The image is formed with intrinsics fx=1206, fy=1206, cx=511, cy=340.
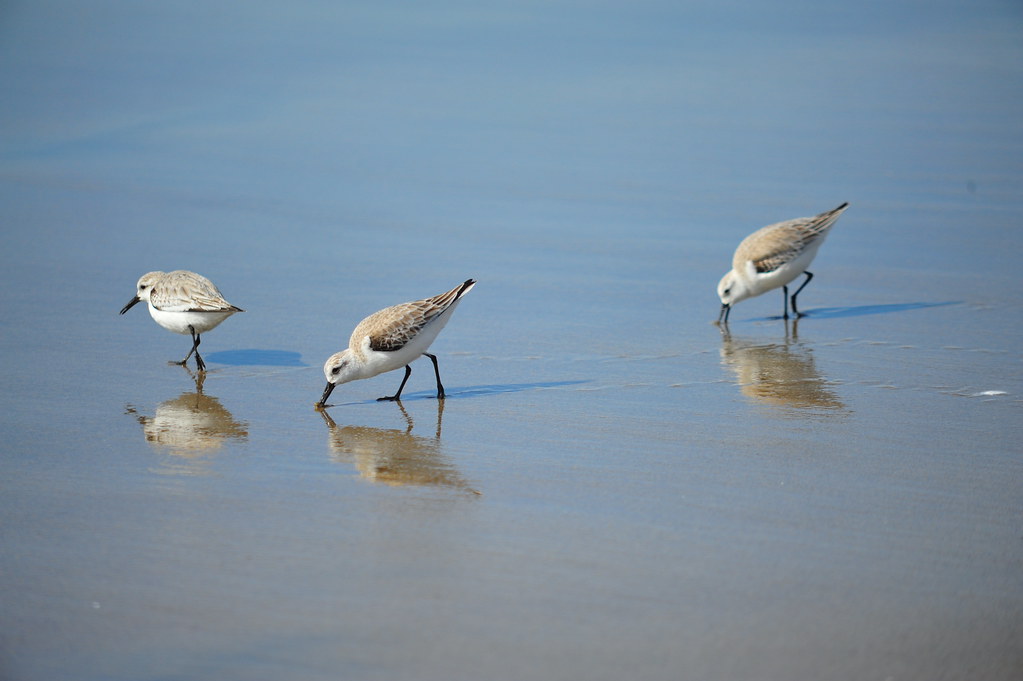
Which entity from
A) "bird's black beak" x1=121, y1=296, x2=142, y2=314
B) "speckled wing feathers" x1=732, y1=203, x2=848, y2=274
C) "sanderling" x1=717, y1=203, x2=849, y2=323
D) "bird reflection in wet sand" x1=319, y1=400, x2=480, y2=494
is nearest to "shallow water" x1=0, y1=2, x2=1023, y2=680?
"bird reflection in wet sand" x1=319, y1=400, x2=480, y2=494

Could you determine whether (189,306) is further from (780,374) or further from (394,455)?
(780,374)

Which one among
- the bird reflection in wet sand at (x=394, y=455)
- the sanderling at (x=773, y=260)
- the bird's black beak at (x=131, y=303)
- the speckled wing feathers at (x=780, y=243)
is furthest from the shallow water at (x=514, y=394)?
the speckled wing feathers at (x=780, y=243)

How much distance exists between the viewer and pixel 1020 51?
22859 millimetres

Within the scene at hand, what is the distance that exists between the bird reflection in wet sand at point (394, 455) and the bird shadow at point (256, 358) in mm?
1323

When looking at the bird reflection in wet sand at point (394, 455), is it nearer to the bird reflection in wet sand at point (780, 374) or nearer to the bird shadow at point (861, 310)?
the bird reflection in wet sand at point (780, 374)

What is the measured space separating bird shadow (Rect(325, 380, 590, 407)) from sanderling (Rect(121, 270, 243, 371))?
1.38 m

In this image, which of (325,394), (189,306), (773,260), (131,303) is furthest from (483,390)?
(773,260)

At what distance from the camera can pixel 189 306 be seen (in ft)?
26.6

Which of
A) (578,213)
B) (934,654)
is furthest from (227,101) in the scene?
(934,654)

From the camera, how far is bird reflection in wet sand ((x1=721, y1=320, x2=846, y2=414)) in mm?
7156

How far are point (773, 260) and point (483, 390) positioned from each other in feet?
11.0

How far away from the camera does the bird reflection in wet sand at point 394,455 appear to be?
225 inches

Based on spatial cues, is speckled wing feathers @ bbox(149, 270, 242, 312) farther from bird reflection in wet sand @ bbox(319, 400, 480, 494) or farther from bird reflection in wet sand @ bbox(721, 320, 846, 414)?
bird reflection in wet sand @ bbox(721, 320, 846, 414)

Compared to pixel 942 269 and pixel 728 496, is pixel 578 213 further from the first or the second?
pixel 728 496
